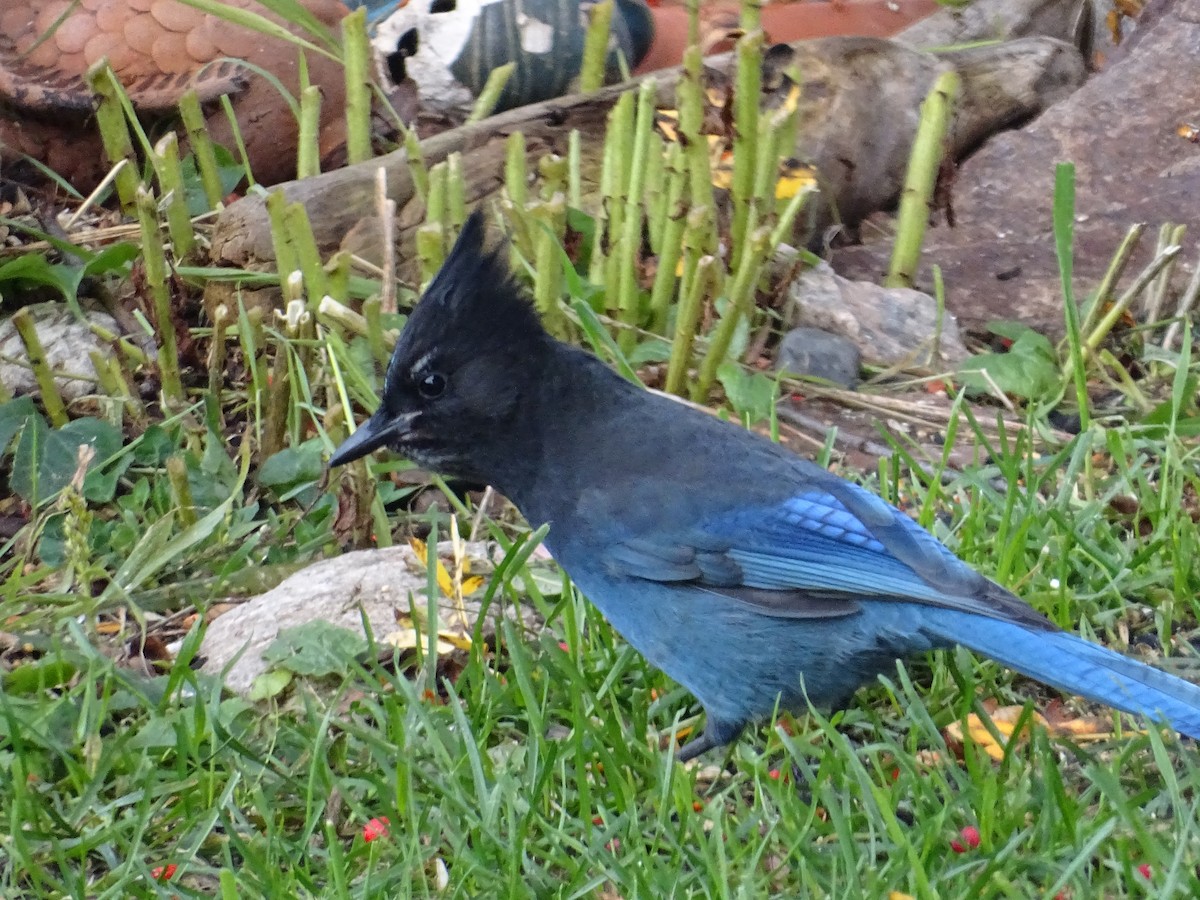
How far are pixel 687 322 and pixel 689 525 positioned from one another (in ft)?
2.87

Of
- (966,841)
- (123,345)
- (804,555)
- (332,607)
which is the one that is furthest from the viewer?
(123,345)

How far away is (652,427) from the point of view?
7.50 ft

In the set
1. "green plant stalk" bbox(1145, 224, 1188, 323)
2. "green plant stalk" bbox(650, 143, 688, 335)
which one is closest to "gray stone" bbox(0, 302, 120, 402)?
"green plant stalk" bbox(650, 143, 688, 335)

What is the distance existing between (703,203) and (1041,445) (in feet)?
2.85

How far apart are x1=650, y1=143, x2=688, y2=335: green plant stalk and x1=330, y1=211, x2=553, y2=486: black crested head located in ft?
2.89

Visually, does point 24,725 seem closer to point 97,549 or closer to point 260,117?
point 97,549

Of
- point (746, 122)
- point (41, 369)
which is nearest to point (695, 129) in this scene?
point (746, 122)

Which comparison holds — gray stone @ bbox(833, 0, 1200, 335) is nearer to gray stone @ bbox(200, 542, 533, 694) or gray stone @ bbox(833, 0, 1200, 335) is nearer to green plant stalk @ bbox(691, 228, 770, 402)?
green plant stalk @ bbox(691, 228, 770, 402)

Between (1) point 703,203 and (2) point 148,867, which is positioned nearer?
(2) point 148,867

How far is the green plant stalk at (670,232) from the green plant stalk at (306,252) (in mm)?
722

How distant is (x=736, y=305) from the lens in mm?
2957

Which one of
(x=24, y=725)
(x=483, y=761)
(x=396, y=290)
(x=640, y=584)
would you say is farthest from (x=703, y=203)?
(x=24, y=725)

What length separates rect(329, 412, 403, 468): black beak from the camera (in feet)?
7.59

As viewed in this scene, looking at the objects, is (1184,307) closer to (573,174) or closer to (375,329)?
(573,174)
